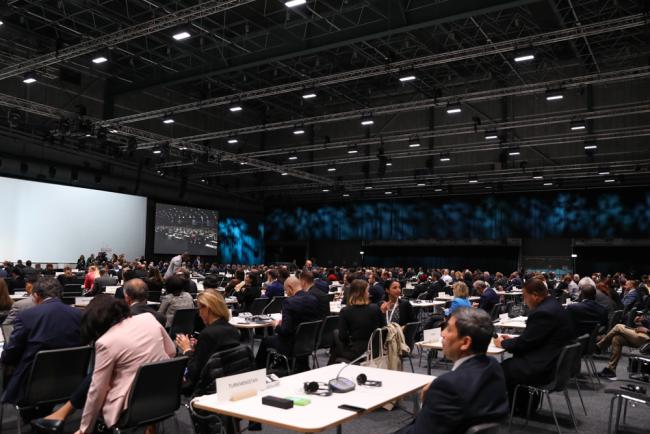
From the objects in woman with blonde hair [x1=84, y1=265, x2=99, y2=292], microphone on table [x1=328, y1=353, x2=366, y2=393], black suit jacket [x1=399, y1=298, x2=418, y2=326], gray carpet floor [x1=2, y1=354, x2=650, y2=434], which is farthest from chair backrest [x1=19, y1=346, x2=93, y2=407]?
woman with blonde hair [x1=84, y1=265, x2=99, y2=292]

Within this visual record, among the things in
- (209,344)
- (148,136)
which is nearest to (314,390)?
(209,344)

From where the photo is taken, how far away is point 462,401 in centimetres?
234

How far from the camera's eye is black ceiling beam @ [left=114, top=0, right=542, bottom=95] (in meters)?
10.9

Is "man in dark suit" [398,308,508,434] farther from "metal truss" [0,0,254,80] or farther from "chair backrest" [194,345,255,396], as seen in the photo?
"metal truss" [0,0,254,80]

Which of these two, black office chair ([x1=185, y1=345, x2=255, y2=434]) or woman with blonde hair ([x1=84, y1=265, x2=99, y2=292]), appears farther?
woman with blonde hair ([x1=84, y1=265, x2=99, y2=292])

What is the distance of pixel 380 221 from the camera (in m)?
32.4

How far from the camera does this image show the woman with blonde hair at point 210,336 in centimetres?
367

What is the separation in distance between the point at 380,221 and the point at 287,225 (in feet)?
20.0

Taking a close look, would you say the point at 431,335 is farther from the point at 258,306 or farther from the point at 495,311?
the point at 495,311

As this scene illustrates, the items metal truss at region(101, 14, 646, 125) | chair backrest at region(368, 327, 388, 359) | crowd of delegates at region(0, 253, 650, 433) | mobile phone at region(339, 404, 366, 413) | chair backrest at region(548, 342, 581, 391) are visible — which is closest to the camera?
crowd of delegates at region(0, 253, 650, 433)

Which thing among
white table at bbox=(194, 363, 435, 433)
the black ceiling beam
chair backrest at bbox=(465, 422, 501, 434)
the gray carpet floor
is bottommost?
the gray carpet floor

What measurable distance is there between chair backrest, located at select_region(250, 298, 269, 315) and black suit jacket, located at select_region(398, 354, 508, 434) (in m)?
6.43

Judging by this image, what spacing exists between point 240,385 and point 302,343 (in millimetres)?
3213

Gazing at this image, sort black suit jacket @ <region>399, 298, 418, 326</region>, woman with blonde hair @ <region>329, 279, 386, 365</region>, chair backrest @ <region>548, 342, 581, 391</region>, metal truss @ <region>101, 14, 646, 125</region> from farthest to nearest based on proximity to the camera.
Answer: metal truss @ <region>101, 14, 646, 125</region> < black suit jacket @ <region>399, 298, 418, 326</region> < woman with blonde hair @ <region>329, 279, 386, 365</region> < chair backrest @ <region>548, 342, 581, 391</region>
